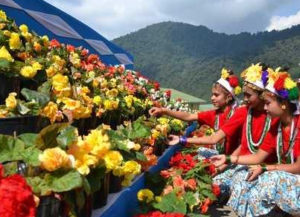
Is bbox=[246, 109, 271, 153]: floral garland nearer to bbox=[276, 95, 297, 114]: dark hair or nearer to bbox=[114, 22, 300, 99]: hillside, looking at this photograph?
bbox=[276, 95, 297, 114]: dark hair

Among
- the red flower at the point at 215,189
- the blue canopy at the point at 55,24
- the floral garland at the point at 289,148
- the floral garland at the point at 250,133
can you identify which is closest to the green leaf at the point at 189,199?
the red flower at the point at 215,189

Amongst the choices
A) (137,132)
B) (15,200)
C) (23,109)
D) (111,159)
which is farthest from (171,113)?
(15,200)

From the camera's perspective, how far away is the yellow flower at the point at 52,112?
2.37 m

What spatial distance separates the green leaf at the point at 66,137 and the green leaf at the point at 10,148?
126mm

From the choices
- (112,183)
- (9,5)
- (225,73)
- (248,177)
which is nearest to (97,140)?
(112,183)

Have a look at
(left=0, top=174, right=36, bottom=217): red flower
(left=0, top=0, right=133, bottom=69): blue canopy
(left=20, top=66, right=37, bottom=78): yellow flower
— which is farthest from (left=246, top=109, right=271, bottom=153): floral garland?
(left=0, top=0, right=133, bottom=69): blue canopy

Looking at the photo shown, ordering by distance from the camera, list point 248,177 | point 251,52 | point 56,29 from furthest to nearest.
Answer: point 251,52 < point 56,29 < point 248,177

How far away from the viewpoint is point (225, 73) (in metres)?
5.14

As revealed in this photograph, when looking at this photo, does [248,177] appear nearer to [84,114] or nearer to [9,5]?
[84,114]

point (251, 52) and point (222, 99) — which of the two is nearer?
point (222, 99)

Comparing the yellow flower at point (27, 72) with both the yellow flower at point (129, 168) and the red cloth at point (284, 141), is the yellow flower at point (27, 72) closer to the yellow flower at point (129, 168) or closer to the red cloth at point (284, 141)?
the yellow flower at point (129, 168)

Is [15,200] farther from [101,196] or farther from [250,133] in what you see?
[250,133]

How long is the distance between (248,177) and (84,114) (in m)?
1.91

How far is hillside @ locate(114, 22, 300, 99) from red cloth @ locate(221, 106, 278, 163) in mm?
43541
